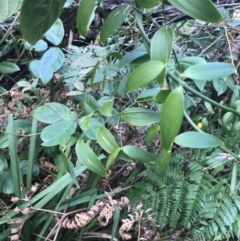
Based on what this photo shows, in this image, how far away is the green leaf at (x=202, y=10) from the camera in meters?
0.32

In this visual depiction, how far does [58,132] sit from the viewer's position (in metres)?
0.65

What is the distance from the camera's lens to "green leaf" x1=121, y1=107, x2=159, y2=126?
577 millimetres

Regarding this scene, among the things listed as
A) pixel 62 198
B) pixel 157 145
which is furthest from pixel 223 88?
pixel 62 198

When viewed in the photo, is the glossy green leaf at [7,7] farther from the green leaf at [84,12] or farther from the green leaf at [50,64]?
the green leaf at [50,64]

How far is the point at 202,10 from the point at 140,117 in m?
0.29

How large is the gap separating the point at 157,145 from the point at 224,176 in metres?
0.21

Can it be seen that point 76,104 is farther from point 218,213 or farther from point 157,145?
point 218,213

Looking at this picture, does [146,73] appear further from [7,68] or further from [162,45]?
[7,68]

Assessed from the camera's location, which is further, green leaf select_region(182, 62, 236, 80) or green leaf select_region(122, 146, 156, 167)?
green leaf select_region(122, 146, 156, 167)

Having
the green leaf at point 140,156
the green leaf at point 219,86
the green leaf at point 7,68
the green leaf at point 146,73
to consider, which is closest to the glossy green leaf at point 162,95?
the green leaf at point 146,73

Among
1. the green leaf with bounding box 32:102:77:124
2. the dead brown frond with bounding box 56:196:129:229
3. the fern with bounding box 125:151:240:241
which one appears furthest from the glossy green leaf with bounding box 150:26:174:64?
the fern with bounding box 125:151:240:241

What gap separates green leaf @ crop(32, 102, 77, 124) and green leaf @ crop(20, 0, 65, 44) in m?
0.29

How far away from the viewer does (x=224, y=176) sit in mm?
976

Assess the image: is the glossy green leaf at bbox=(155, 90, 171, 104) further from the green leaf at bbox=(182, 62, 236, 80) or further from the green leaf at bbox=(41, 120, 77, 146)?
the green leaf at bbox=(41, 120, 77, 146)
